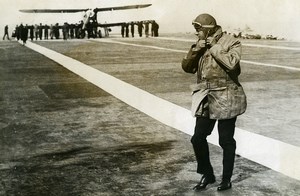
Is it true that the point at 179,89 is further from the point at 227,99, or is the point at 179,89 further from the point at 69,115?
the point at 227,99

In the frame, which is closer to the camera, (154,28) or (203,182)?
(203,182)

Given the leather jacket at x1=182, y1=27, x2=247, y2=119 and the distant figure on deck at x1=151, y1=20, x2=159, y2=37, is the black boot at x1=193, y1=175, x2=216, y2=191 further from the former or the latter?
the distant figure on deck at x1=151, y1=20, x2=159, y2=37

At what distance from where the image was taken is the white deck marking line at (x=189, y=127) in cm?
547

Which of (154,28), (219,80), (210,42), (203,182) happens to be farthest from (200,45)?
(154,28)

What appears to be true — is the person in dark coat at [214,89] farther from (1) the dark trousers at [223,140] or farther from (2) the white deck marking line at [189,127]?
(2) the white deck marking line at [189,127]

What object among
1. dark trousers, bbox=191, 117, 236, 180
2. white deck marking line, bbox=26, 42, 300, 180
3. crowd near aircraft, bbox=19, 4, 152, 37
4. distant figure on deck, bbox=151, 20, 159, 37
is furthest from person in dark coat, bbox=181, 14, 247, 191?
crowd near aircraft, bbox=19, 4, 152, 37

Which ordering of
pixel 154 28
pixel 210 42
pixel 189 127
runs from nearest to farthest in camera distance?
pixel 210 42, pixel 189 127, pixel 154 28

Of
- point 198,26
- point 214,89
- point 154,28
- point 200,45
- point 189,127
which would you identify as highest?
point 198,26

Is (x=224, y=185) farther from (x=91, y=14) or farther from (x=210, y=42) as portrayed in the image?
(x=91, y=14)

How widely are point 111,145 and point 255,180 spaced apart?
2270 millimetres

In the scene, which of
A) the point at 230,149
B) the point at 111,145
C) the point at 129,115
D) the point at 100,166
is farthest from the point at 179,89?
the point at 230,149

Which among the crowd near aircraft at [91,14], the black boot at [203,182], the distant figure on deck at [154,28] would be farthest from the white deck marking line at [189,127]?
the crowd near aircraft at [91,14]

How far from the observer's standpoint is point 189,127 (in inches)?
292

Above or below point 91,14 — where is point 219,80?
below
